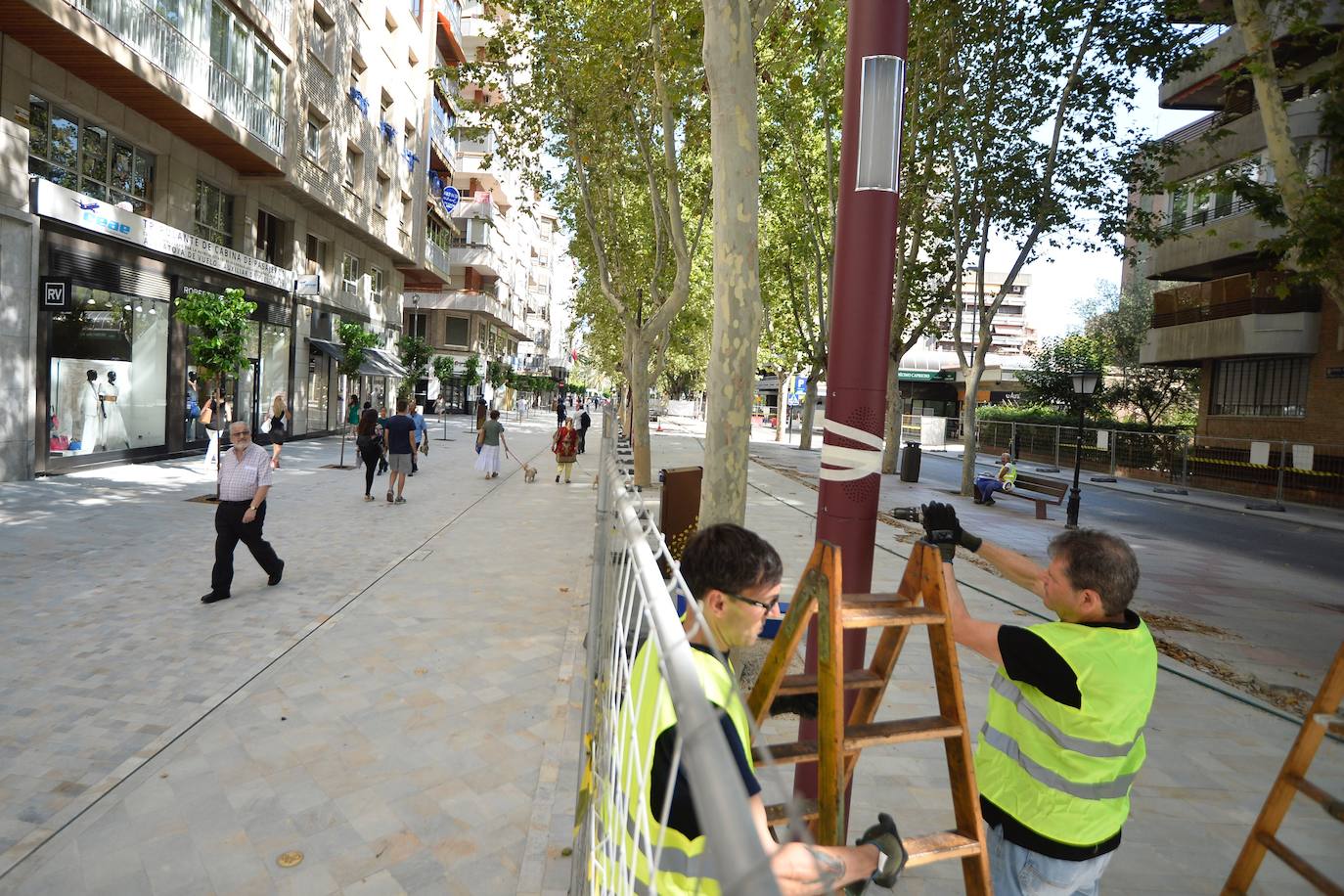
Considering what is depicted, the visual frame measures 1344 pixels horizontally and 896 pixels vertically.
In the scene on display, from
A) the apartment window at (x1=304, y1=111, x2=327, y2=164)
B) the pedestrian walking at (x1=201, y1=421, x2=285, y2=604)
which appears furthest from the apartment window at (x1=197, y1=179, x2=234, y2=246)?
the pedestrian walking at (x1=201, y1=421, x2=285, y2=604)

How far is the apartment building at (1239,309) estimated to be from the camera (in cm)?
2231

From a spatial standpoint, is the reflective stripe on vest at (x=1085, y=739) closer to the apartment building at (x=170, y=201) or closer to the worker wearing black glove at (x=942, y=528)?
the worker wearing black glove at (x=942, y=528)

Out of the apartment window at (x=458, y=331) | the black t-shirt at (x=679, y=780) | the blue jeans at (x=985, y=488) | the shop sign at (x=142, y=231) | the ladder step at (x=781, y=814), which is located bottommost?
the blue jeans at (x=985, y=488)

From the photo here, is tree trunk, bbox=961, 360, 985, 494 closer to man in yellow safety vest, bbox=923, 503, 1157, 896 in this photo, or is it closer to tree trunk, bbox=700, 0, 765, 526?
tree trunk, bbox=700, 0, 765, 526

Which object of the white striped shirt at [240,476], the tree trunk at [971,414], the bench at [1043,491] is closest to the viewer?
the white striped shirt at [240,476]

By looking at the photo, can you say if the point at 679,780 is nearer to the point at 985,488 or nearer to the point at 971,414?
the point at 985,488

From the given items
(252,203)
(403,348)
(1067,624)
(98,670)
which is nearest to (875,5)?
(1067,624)

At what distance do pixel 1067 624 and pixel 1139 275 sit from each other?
5100 cm

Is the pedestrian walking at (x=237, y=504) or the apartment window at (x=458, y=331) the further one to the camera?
the apartment window at (x=458, y=331)

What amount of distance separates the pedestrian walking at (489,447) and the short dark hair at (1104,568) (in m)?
15.8

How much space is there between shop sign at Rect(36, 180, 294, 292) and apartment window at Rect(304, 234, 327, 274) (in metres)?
3.64

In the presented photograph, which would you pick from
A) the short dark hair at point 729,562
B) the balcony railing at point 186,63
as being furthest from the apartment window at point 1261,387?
the balcony railing at point 186,63

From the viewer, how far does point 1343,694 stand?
305cm

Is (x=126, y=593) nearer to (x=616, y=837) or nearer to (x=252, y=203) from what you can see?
(x=616, y=837)
